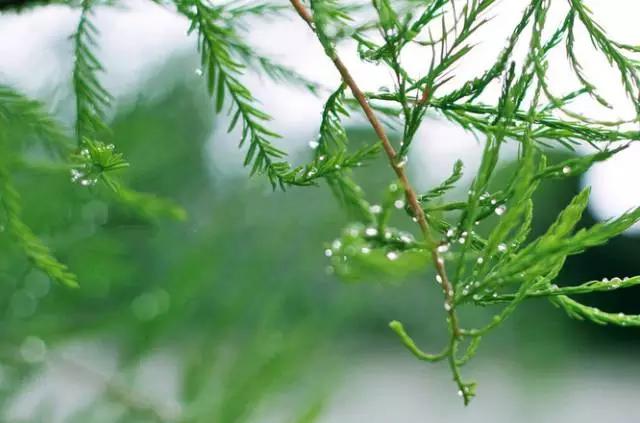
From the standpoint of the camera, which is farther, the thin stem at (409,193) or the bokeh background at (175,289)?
the bokeh background at (175,289)

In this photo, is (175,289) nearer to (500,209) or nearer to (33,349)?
(33,349)

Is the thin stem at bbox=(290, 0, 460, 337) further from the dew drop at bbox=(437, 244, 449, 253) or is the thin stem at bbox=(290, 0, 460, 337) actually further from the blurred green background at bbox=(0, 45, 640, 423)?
the blurred green background at bbox=(0, 45, 640, 423)

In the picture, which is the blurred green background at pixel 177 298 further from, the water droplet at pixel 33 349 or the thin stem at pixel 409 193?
the thin stem at pixel 409 193

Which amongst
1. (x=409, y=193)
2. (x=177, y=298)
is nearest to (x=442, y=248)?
(x=409, y=193)

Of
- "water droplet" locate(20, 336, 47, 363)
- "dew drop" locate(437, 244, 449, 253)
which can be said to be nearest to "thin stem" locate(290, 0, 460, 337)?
"dew drop" locate(437, 244, 449, 253)

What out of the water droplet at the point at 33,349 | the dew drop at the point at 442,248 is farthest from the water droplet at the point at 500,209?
the water droplet at the point at 33,349

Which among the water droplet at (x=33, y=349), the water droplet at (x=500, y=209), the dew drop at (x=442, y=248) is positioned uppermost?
the water droplet at (x=500, y=209)

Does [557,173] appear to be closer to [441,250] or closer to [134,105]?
[441,250]

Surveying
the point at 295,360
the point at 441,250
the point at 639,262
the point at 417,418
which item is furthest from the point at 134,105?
the point at 639,262
